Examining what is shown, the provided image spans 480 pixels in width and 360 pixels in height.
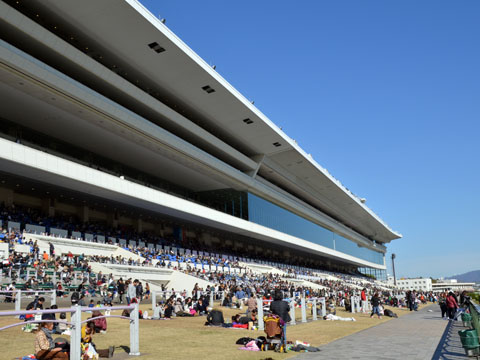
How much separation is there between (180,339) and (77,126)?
26.5 m

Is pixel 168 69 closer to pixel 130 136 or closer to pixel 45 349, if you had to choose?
pixel 130 136

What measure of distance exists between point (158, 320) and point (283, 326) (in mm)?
8374

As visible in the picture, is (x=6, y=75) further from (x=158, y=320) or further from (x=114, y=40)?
(x=158, y=320)

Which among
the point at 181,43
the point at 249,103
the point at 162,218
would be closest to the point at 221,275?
the point at 162,218

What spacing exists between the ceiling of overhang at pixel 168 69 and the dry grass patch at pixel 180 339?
1953 cm

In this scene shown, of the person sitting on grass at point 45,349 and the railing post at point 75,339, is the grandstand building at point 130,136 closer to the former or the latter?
the person sitting on grass at point 45,349

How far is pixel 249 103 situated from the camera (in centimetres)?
4197

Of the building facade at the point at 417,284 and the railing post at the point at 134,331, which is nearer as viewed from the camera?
the railing post at the point at 134,331

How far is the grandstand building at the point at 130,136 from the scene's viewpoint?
27844mm

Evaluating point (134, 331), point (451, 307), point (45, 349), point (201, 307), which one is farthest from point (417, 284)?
point (45, 349)

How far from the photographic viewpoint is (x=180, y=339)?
40.4 ft

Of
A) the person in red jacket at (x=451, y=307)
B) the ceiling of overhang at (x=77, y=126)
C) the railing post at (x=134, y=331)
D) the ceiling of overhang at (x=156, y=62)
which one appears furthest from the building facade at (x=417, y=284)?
the railing post at (x=134, y=331)

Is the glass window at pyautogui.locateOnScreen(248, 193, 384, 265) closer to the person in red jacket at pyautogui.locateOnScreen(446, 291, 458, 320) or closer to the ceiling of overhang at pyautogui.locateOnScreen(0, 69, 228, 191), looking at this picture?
the ceiling of overhang at pyautogui.locateOnScreen(0, 69, 228, 191)

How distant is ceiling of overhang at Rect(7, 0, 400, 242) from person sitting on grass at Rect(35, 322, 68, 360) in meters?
22.9
